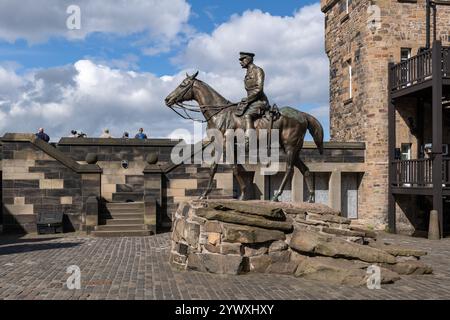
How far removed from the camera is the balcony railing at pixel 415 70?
18.4m

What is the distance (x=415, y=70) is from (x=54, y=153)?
554 inches

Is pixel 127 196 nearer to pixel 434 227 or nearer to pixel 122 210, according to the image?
pixel 122 210

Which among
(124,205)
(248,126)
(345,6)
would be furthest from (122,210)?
(345,6)

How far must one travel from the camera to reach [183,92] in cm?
1141

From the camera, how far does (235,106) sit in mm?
11227

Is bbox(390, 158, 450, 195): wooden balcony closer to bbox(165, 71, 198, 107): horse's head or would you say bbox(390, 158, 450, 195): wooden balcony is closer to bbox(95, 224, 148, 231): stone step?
bbox(95, 224, 148, 231): stone step

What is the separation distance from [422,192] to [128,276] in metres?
13.1

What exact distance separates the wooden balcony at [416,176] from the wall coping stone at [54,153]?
38.3ft

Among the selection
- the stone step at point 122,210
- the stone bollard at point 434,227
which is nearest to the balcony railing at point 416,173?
the stone bollard at point 434,227

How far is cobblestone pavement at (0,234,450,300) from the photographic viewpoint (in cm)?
774

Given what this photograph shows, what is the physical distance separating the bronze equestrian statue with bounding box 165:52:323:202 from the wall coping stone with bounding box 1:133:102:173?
751 centimetres

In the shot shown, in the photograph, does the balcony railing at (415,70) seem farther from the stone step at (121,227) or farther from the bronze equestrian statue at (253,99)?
the stone step at (121,227)

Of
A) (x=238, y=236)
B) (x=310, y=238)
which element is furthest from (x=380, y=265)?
(x=238, y=236)

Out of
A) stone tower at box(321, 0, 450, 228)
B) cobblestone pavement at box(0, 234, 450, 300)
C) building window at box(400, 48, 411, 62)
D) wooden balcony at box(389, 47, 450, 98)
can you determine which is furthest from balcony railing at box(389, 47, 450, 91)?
cobblestone pavement at box(0, 234, 450, 300)
